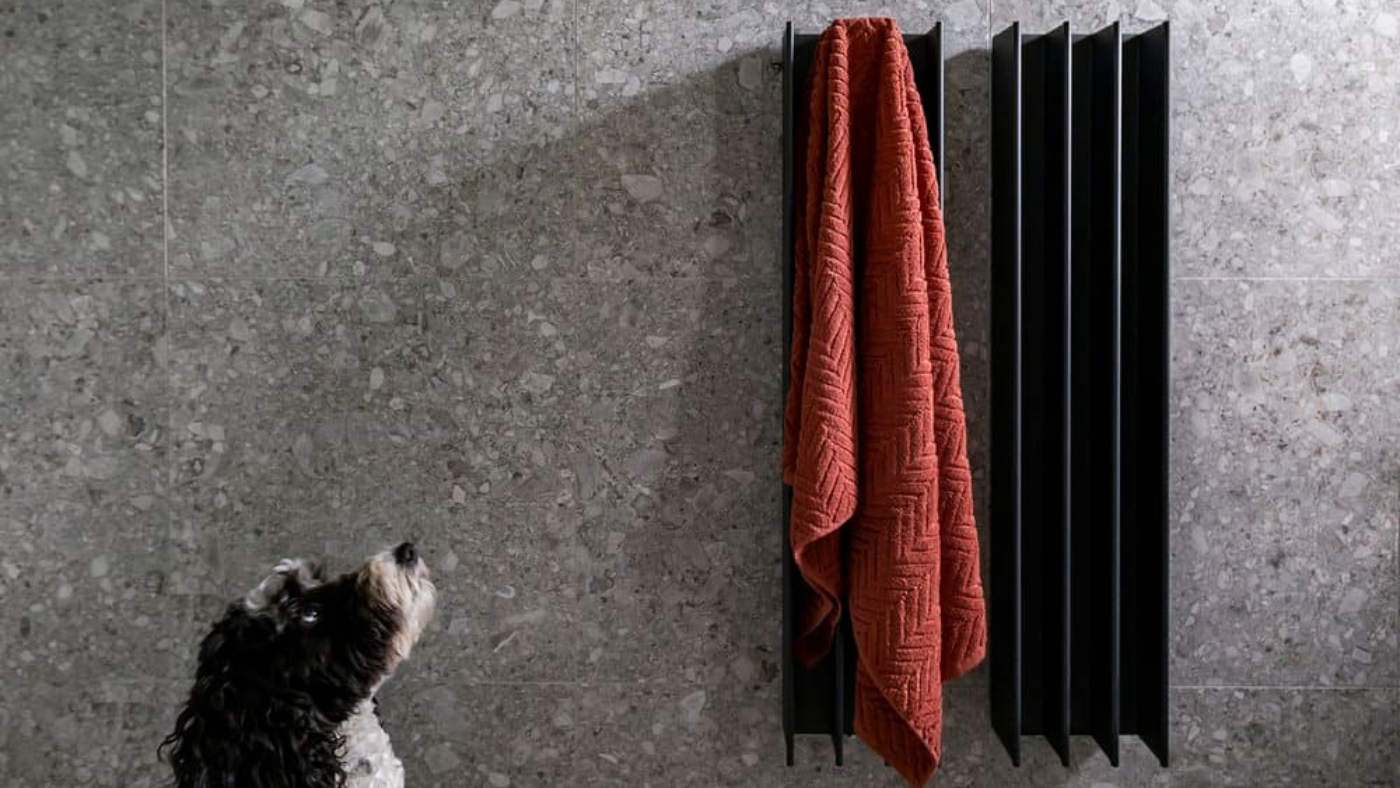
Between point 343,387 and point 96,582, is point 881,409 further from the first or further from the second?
point 96,582

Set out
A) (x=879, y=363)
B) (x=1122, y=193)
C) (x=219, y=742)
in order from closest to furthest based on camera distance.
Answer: (x=219, y=742) < (x=879, y=363) < (x=1122, y=193)

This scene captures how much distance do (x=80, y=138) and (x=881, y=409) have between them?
1.22 m

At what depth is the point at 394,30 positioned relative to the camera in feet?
4.30

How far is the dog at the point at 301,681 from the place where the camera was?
971 mm

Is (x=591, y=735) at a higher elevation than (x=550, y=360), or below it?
below

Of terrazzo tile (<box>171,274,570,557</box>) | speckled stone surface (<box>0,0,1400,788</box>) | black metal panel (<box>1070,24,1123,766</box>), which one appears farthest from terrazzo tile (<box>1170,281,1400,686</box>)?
terrazzo tile (<box>171,274,570,557</box>)

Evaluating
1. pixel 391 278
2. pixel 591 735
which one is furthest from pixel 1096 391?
pixel 391 278

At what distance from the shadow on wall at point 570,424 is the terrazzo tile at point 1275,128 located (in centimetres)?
29

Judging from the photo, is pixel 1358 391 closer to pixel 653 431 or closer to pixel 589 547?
pixel 653 431

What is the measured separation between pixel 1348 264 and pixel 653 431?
3.45 feet

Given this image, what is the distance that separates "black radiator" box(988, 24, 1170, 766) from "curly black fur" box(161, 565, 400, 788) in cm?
86

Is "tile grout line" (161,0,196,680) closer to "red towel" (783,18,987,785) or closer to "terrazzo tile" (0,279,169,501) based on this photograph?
"terrazzo tile" (0,279,169,501)

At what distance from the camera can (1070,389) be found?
48.4 inches

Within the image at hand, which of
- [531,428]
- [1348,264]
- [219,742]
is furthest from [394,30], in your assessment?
[1348,264]
